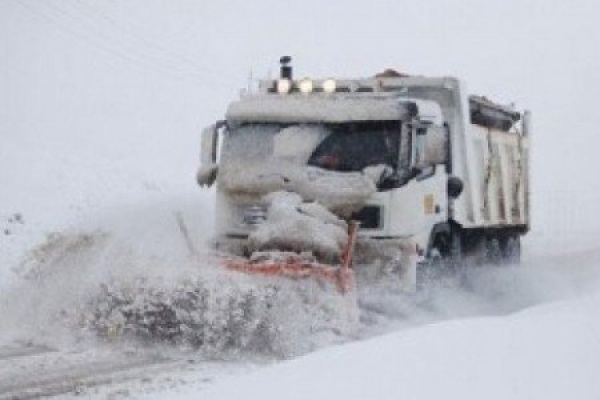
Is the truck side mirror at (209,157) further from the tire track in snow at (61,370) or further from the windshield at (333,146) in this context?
the tire track in snow at (61,370)

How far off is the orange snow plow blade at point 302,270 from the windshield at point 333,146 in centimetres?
141

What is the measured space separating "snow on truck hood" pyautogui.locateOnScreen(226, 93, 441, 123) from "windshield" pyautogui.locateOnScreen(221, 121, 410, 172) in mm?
87

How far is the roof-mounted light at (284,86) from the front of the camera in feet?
38.9

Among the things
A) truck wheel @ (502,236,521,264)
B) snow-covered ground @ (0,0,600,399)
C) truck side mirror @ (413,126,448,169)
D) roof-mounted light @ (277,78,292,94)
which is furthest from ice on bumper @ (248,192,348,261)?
truck wheel @ (502,236,521,264)

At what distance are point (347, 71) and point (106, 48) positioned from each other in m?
15.2

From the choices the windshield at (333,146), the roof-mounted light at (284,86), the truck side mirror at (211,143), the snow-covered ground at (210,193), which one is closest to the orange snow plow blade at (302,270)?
the snow-covered ground at (210,193)

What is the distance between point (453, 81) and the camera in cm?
1216

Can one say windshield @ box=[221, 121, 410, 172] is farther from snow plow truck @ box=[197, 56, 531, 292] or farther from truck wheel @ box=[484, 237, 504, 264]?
truck wheel @ box=[484, 237, 504, 264]

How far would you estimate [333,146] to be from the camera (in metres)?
10.8

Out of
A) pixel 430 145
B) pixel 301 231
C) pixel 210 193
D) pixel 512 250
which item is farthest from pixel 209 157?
pixel 210 193

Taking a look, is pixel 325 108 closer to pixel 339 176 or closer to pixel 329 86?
pixel 329 86

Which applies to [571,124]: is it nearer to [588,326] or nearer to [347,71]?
Result: [347,71]

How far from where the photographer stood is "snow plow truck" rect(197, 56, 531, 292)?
996 centimetres

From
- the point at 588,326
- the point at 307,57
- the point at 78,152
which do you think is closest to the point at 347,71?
the point at 307,57
